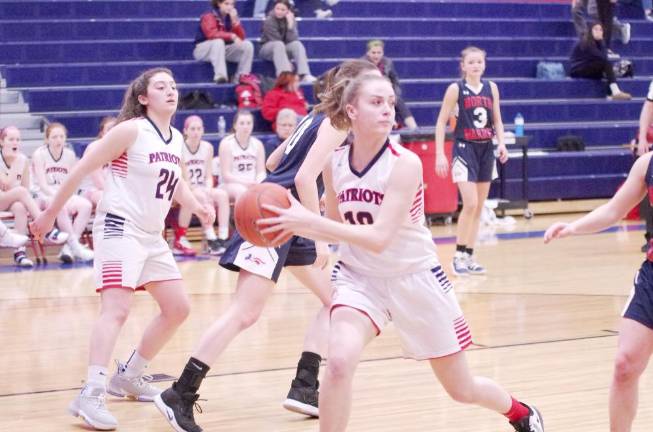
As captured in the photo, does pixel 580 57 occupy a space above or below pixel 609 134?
above

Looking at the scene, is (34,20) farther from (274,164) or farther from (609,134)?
(274,164)

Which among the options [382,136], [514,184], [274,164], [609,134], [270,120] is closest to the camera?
[382,136]

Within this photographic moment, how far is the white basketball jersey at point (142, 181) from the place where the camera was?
5.02 m

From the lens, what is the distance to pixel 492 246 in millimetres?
11281

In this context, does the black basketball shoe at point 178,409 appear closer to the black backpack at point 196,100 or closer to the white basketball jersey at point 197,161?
the white basketball jersey at point 197,161

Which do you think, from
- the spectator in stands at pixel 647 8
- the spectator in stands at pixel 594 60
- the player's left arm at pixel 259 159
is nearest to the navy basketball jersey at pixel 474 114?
the player's left arm at pixel 259 159

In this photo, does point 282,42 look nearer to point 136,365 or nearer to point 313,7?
point 313,7

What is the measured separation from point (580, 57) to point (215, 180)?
6743mm

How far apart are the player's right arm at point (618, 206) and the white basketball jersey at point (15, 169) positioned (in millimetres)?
7209

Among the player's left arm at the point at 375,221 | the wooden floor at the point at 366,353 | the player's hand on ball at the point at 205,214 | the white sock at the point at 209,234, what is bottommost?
the white sock at the point at 209,234

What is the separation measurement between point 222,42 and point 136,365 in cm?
897

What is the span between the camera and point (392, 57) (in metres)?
15.8

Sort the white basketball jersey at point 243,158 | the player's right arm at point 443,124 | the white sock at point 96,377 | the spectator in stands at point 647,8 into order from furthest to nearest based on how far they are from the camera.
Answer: the spectator in stands at point 647,8, the white basketball jersey at point 243,158, the player's right arm at point 443,124, the white sock at point 96,377

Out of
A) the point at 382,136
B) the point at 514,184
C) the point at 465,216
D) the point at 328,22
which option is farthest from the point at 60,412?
the point at 328,22
